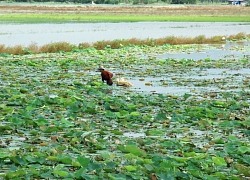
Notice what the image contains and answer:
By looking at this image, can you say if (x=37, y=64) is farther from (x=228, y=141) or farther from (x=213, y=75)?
(x=228, y=141)

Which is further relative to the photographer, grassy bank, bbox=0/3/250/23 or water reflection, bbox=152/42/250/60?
grassy bank, bbox=0/3/250/23

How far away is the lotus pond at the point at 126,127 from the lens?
768 centimetres

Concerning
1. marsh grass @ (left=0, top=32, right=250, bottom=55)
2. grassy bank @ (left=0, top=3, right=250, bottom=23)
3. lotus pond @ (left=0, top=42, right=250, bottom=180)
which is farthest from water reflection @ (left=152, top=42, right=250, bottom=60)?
grassy bank @ (left=0, top=3, right=250, bottom=23)

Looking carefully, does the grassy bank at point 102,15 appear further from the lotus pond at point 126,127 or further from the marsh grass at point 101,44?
the lotus pond at point 126,127

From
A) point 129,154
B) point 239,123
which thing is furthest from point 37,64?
point 129,154

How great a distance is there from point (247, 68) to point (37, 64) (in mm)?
8490

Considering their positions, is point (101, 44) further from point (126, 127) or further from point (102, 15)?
point (102, 15)

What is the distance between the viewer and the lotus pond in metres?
7.68

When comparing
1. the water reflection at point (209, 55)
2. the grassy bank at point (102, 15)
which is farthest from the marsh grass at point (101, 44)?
the grassy bank at point (102, 15)

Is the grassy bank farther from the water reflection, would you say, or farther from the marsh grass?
the water reflection

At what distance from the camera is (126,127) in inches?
424

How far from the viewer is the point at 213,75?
20.6m

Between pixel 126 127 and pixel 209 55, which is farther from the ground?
pixel 126 127

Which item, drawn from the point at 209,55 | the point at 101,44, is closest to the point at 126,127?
the point at 209,55
